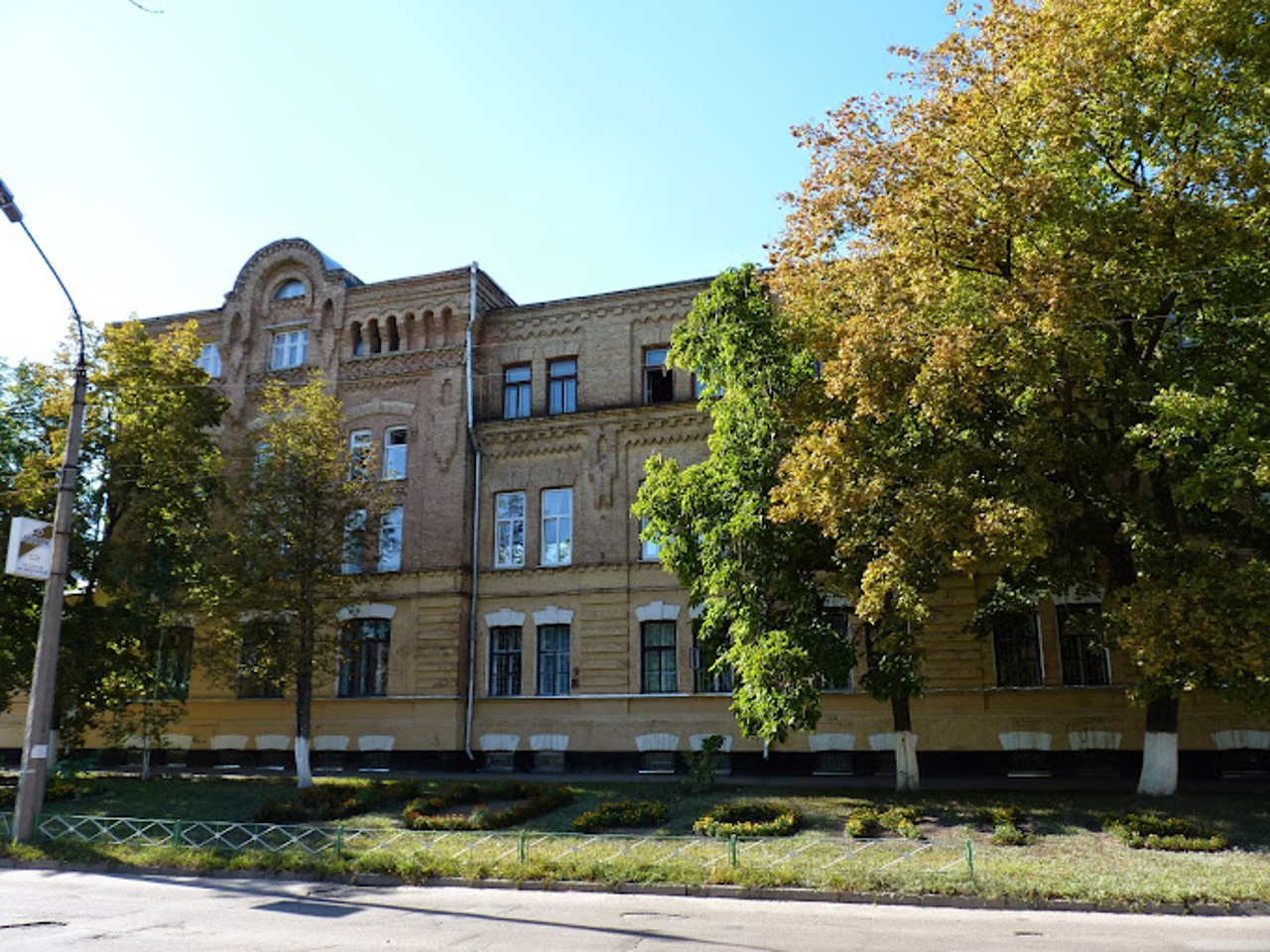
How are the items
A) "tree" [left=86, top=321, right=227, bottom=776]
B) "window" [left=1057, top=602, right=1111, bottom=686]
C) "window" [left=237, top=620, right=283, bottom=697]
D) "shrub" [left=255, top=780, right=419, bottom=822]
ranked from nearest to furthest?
1. "shrub" [left=255, top=780, right=419, bottom=822]
2. "window" [left=1057, top=602, right=1111, bottom=686]
3. "window" [left=237, top=620, right=283, bottom=697]
4. "tree" [left=86, top=321, right=227, bottom=776]

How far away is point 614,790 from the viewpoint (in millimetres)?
21469

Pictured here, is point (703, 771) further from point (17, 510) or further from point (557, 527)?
point (17, 510)

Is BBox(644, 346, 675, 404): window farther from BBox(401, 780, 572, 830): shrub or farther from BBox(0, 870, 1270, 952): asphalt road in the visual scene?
BBox(0, 870, 1270, 952): asphalt road

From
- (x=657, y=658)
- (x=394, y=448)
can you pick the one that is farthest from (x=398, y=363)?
(x=657, y=658)

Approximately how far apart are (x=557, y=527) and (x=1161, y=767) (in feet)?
55.0

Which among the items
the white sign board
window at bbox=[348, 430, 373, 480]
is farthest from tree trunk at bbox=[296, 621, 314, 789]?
the white sign board

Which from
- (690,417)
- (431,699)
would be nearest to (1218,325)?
(690,417)

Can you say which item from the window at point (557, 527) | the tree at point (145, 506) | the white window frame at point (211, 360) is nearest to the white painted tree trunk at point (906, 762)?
the window at point (557, 527)

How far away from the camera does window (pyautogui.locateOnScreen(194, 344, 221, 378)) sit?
33250 mm

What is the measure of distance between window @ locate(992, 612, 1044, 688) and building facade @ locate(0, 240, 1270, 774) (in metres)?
0.06

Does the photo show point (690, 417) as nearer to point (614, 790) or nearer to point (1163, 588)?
point (614, 790)

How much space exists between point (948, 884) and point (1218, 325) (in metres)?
11.2

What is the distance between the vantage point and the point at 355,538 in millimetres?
25391

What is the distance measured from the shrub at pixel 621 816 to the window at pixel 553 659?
9731 mm
